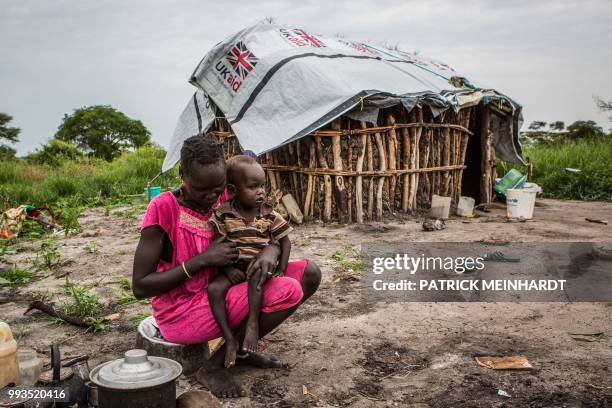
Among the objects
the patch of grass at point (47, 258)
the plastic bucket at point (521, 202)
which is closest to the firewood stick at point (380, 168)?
the plastic bucket at point (521, 202)

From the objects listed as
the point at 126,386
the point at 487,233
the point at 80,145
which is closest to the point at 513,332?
the point at 126,386

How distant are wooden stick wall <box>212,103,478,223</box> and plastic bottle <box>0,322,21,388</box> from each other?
15.5 ft

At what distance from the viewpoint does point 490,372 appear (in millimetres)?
2574

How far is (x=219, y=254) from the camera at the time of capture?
2277 millimetres

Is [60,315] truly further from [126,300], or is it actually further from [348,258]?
[348,258]

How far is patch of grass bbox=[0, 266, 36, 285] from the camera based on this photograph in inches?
172

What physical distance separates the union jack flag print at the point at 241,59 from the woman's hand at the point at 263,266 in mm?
4968

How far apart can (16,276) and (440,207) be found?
4.92 meters

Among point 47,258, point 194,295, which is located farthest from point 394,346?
point 47,258

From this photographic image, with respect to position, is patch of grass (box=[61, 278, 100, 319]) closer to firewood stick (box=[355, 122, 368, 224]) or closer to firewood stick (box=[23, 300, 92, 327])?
firewood stick (box=[23, 300, 92, 327])

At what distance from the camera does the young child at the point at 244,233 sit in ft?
7.66

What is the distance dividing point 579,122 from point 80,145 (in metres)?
22.5

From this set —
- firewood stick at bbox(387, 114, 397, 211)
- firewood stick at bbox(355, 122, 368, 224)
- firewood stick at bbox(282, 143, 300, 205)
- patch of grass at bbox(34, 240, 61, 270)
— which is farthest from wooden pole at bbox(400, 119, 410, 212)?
patch of grass at bbox(34, 240, 61, 270)

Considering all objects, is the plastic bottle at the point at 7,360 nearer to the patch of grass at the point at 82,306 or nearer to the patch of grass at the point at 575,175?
the patch of grass at the point at 82,306
